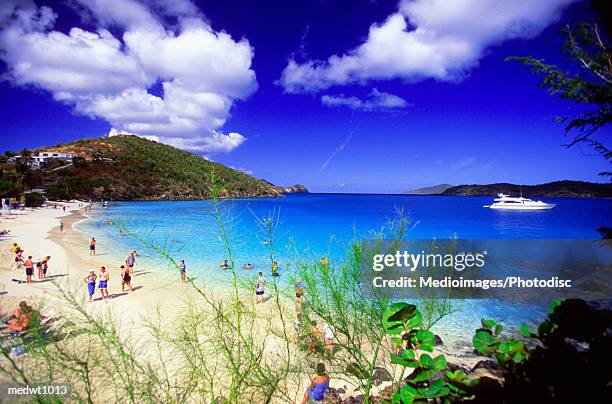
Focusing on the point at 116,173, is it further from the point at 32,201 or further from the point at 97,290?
the point at 97,290

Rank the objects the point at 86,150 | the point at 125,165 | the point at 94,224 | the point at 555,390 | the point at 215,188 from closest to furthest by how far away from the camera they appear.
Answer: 1. the point at 555,390
2. the point at 215,188
3. the point at 94,224
4. the point at 125,165
5. the point at 86,150

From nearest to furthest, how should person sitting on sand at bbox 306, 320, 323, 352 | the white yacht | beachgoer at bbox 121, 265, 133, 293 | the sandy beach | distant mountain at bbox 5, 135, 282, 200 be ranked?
person sitting on sand at bbox 306, 320, 323, 352 → the sandy beach → beachgoer at bbox 121, 265, 133, 293 → the white yacht → distant mountain at bbox 5, 135, 282, 200

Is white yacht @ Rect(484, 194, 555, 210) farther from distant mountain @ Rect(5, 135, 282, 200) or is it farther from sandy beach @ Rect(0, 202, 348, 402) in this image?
sandy beach @ Rect(0, 202, 348, 402)

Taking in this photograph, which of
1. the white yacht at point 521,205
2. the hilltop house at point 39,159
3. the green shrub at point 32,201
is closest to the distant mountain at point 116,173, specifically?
the hilltop house at point 39,159

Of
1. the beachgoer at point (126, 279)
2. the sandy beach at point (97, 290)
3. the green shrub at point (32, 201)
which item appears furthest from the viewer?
the green shrub at point (32, 201)

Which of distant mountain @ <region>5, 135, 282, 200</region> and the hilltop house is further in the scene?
the hilltop house

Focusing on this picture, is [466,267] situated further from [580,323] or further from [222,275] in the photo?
[580,323]

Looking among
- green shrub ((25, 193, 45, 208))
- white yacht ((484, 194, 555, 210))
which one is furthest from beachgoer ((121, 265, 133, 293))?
white yacht ((484, 194, 555, 210))

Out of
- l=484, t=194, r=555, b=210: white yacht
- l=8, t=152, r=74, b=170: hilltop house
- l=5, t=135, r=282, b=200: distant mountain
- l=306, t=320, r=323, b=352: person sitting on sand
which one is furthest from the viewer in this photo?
l=8, t=152, r=74, b=170: hilltop house

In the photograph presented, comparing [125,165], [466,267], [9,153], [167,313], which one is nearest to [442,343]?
[167,313]

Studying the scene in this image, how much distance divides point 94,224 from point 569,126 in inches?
1908

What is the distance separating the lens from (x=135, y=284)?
17016mm

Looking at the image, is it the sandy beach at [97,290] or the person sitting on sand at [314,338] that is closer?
the person sitting on sand at [314,338]

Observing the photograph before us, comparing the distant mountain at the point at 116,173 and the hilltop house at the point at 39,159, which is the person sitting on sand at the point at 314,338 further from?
the hilltop house at the point at 39,159
